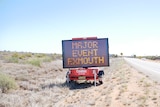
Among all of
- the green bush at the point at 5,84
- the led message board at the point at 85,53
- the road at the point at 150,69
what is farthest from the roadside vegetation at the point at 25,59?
the green bush at the point at 5,84

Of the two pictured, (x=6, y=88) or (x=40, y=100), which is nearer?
(x=40, y=100)

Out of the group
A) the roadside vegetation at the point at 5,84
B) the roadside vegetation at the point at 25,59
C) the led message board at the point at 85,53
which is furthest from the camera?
the roadside vegetation at the point at 25,59

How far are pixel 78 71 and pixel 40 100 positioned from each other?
571cm

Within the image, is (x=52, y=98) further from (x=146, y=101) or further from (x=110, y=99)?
(x=146, y=101)

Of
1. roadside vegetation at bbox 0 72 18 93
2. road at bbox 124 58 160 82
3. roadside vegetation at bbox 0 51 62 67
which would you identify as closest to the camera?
roadside vegetation at bbox 0 72 18 93

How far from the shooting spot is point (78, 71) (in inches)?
735

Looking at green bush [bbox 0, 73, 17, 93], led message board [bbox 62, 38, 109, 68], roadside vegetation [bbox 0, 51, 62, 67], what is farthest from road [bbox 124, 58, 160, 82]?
roadside vegetation [bbox 0, 51, 62, 67]

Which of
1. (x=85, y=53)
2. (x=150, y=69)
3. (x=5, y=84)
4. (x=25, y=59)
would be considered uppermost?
(x=85, y=53)

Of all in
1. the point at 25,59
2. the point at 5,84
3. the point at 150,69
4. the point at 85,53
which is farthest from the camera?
the point at 25,59

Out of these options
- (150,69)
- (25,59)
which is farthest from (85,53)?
(25,59)

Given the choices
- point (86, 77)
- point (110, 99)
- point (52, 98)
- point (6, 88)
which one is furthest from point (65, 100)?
point (86, 77)

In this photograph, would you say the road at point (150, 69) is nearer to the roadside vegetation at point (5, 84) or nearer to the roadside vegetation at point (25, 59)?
the roadside vegetation at point (5, 84)

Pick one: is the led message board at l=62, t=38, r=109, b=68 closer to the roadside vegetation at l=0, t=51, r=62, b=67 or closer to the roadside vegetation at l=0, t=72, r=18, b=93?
the roadside vegetation at l=0, t=72, r=18, b=93

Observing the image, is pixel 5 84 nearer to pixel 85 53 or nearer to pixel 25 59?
pixel 85 53
